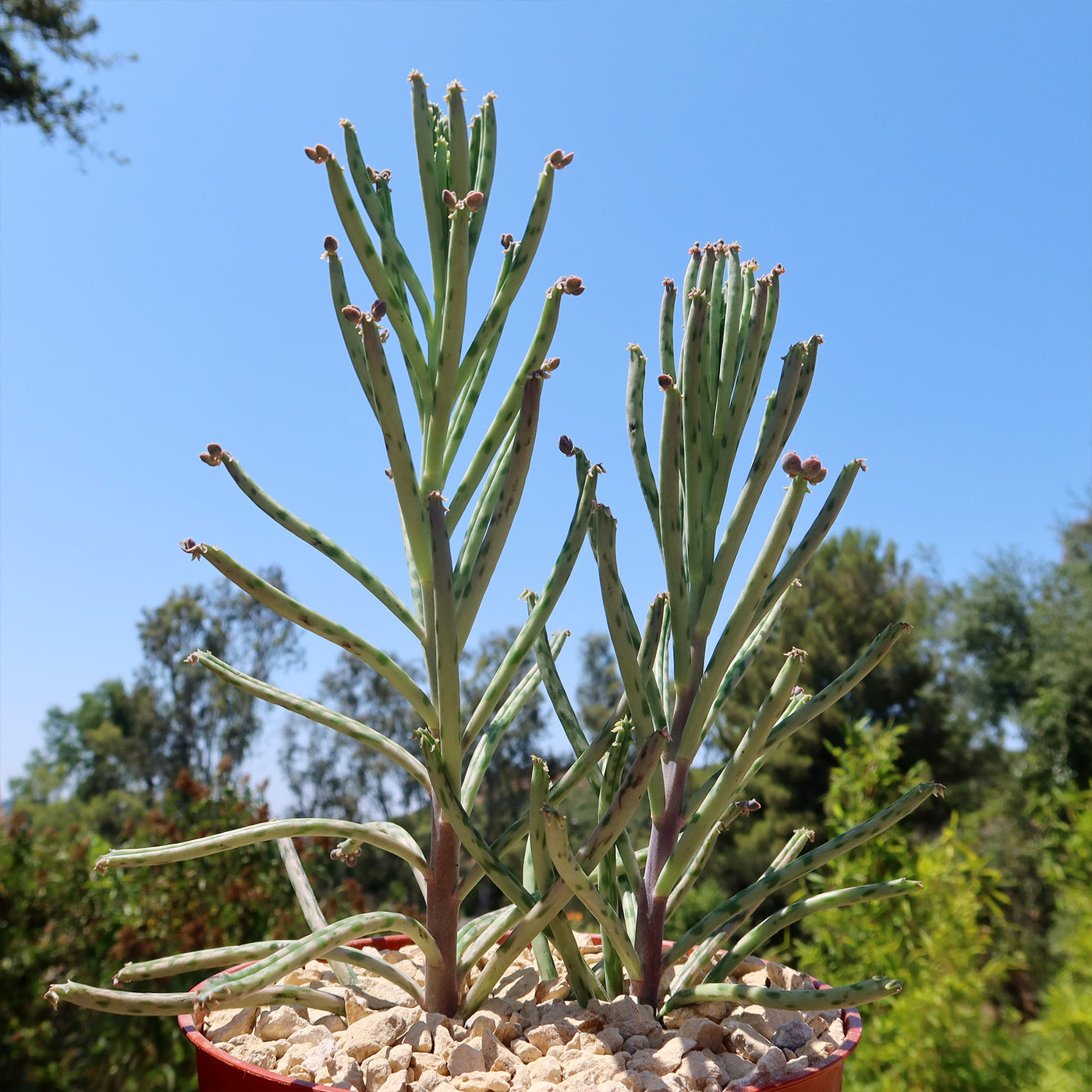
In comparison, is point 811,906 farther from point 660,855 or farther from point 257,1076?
point 257,1076

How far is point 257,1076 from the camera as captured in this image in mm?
556

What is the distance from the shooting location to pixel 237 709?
12.9m

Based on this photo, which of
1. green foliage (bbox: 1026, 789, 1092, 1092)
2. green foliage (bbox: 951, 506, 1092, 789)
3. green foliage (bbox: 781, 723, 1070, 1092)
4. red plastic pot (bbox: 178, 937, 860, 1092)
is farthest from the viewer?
green foliage (bbox: 951, 506, 1092, 789)

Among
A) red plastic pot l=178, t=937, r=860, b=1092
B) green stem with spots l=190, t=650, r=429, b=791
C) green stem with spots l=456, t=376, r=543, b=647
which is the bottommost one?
red plastic pot l=178, t=937, r=860, b=1092

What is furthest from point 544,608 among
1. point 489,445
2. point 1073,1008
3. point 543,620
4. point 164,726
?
point 164,726

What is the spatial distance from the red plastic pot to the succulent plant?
0.04 metres

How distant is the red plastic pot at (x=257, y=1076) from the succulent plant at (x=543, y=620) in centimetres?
4

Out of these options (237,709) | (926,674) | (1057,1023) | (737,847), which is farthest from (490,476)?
(237,709)

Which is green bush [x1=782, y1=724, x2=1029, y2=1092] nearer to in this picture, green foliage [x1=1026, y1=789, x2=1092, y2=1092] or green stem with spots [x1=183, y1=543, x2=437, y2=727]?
green foliage [x1=1026, y1=789, x2=1092, y2=1092]

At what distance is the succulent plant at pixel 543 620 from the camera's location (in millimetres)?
651

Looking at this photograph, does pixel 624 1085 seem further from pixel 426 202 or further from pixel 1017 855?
pixel 1017 855

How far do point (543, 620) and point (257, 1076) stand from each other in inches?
14.5

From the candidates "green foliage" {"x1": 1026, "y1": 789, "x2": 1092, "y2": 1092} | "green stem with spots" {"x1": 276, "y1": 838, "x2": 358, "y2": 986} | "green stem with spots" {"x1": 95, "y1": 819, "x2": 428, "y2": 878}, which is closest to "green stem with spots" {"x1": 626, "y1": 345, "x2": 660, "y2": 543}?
"green stem with spots" {"x1": 95, "y1": 819, "x2": 428, "y2": 878}

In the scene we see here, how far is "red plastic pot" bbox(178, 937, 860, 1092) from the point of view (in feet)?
1.81
